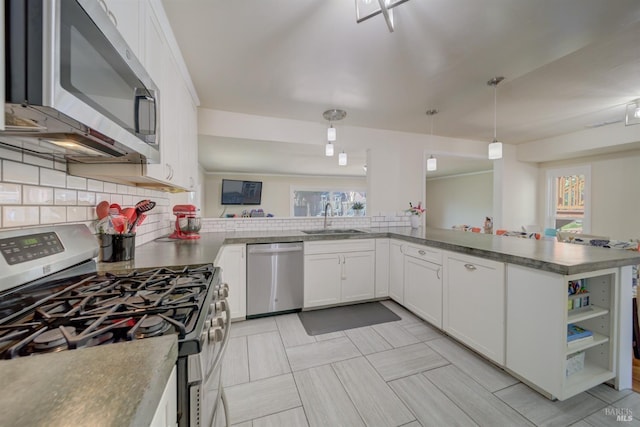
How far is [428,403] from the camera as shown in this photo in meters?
1.45

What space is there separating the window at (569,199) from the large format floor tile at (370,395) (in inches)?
183

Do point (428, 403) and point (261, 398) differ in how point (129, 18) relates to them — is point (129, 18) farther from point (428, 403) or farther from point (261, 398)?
point (428, 403)

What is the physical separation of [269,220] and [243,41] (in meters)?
1.88

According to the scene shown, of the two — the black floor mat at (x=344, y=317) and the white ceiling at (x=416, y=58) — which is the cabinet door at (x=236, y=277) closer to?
the black floor mat at (x=344, y=317)

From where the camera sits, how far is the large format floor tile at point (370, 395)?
53.2 inches

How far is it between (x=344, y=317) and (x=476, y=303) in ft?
4.03

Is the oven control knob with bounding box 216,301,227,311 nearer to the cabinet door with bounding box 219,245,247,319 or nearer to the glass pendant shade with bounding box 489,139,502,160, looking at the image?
the cabinet door with bounding box 219,245,247,319

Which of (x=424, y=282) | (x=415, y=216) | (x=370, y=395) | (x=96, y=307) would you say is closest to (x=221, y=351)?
(x=96, y=307)

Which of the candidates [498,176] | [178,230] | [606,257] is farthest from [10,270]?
[498,176]

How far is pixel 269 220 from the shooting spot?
10.1 feet

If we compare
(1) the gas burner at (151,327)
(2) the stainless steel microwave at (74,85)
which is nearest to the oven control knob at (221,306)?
(1) the gas burner at (151,327)

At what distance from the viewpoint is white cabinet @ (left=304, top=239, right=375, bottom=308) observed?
2.65m

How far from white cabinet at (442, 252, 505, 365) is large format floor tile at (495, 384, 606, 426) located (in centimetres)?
21

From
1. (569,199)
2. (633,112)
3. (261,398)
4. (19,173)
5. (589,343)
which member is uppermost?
(633,112)
